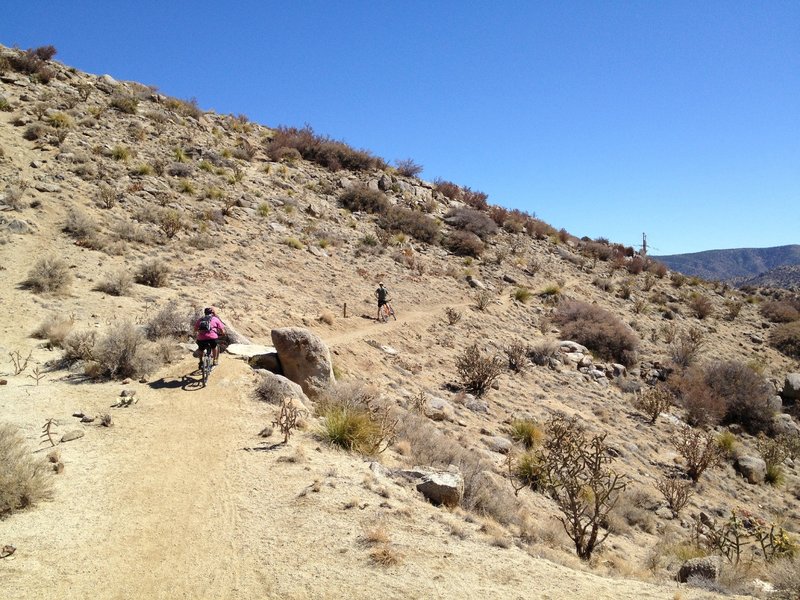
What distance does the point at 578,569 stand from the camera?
201 inches

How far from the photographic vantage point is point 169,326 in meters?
10.4

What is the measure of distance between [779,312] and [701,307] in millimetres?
5327

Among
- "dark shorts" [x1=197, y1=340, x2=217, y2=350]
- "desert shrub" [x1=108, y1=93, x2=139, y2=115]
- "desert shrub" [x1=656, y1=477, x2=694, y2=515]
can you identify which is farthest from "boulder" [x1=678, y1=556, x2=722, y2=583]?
"desert shrub" [x1=108, y1=93, x2=139, y2=115]

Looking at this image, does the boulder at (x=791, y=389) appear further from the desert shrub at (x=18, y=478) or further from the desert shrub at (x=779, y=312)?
the desert shrub at (x=18, y=478)

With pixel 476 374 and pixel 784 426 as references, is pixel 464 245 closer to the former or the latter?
pixel 476 374

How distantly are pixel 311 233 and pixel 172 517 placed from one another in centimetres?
1865

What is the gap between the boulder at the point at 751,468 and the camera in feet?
39.2

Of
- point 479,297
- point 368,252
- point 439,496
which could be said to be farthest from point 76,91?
point 439,496

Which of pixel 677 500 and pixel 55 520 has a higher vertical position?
pixel 55 520

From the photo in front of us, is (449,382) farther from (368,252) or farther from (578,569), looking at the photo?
(368,252)

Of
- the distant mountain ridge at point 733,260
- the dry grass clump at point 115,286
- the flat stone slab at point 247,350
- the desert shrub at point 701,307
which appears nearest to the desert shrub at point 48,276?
the dry grass clump at point 115,286

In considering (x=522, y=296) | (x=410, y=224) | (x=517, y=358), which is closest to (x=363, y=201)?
(x=410, y=224)

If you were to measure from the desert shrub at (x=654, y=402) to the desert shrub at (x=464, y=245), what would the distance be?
13.5 m

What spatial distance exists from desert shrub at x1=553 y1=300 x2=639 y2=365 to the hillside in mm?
124
